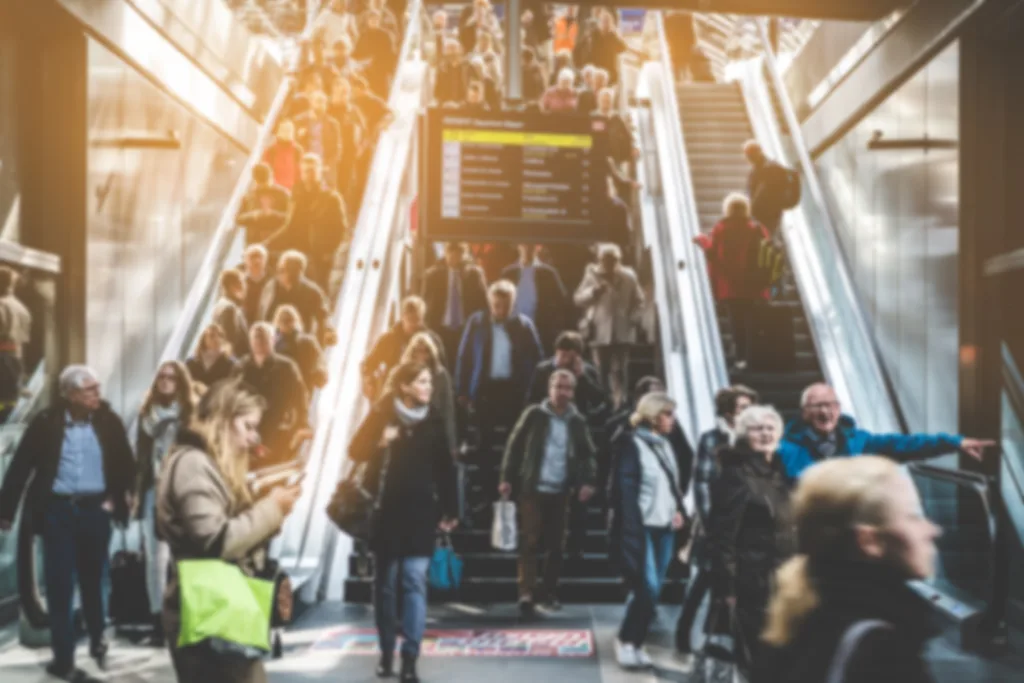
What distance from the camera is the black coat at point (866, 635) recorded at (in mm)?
2195

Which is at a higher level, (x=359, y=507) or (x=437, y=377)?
(x=437, y=377)

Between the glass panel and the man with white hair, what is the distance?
17.0ft

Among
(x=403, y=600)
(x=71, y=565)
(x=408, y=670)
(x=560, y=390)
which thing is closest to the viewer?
(x=408, y=670)

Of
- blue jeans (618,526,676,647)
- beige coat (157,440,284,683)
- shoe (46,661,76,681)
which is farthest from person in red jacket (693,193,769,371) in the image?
beige coat (157,440,284,683)

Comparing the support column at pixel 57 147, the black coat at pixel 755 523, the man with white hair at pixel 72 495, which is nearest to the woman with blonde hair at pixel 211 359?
the support column at pixel 57 147

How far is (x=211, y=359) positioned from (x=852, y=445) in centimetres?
474

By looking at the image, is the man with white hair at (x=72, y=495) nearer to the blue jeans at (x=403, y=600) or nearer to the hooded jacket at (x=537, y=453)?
the blue jeans at (x=403, y=600)

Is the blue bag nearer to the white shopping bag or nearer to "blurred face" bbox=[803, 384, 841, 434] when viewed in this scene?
the white shopping bag

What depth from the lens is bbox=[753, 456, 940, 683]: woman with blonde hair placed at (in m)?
2.21

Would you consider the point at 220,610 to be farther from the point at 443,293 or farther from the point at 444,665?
the point at 443,293

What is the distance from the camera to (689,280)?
38.1 feet

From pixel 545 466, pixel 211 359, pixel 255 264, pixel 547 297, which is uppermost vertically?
pixel 255 264

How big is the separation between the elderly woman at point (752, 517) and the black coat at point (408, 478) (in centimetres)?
144

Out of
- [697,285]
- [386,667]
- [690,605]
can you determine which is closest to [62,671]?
[386,667]
